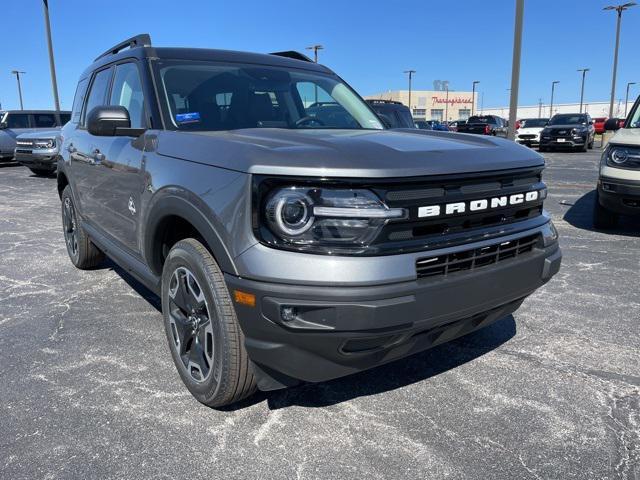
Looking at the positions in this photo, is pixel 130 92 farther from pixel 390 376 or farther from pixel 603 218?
pixel 603 218

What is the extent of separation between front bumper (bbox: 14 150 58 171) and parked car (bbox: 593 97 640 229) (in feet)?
40.3

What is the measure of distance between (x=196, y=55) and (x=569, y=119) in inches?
911

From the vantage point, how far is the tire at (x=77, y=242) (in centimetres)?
483

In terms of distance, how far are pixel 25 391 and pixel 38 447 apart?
0.60 m

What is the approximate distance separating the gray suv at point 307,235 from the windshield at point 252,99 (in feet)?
0.04

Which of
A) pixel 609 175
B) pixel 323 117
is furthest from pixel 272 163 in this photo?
pixel 609 175

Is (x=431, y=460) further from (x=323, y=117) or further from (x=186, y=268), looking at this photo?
(x=323, y=117)

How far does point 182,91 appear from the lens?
10.1 ft

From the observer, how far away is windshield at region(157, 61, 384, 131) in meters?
3.03

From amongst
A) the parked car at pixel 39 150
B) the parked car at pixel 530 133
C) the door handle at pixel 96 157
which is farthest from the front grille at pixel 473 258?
the parked car at pixel 530 133

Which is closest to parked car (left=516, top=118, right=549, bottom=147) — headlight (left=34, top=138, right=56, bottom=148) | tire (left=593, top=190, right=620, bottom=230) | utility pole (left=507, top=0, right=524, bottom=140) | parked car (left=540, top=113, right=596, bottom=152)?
parked car (left=540, top=113, right=596, bottom=152)

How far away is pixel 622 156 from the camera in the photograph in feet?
19.2

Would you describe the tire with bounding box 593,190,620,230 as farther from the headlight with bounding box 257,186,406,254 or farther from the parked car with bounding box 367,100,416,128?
the headlight with bounding box 257,186,406,254

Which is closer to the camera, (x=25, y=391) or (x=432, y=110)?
(x=25, y=391)
